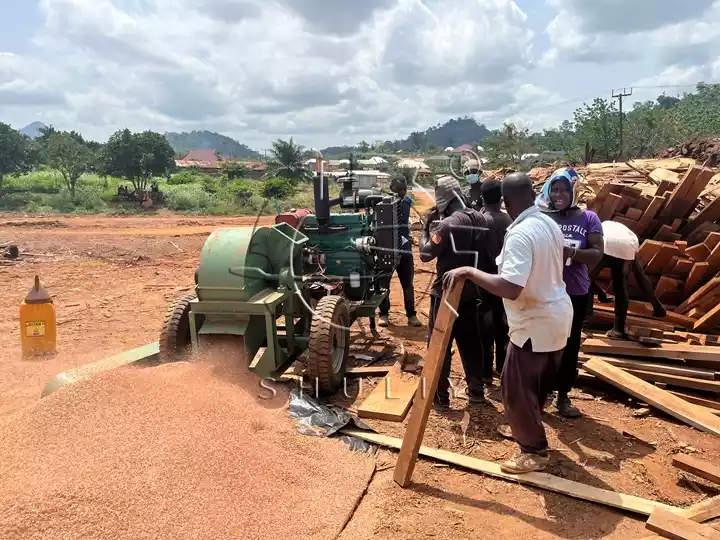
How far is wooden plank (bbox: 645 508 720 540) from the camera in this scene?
9.08 ft

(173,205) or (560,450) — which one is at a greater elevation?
(173,205)

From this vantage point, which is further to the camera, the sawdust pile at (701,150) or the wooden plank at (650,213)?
the sawdust pile at (701,150)

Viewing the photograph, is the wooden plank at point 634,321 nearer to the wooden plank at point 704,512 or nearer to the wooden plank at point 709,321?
the wooden plank at point 709,321

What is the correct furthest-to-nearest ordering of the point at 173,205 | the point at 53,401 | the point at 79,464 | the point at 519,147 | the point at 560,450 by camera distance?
the point at 173,205, the point at 519,147, the point at 560,450, the point at 53,401, the point at 79,464

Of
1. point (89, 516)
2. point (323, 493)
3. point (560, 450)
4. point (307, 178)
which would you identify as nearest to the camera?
point (89, 516)

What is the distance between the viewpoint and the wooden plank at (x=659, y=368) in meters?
4.84

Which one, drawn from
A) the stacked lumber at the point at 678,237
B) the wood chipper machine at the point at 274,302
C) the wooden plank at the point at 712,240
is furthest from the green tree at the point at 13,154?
the wooden plank at the point at 712,240

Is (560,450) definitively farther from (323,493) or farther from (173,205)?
(173,205)

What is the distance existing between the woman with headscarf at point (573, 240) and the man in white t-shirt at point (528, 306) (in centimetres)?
84

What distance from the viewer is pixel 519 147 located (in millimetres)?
18672

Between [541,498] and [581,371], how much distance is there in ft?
6.86

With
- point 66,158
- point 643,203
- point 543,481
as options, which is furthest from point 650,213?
point 66,158

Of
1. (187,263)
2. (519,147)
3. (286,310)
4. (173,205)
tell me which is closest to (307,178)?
(286,310)

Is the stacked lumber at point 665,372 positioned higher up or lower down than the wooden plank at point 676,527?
higher up
